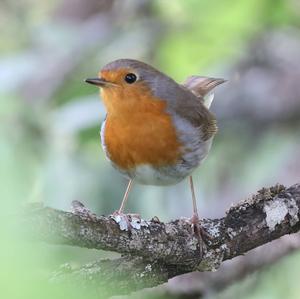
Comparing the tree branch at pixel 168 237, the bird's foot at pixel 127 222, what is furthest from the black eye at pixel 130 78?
the bird's foot at pixel 127 222

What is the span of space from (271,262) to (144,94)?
1.03 metres

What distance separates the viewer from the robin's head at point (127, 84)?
3.19 metres

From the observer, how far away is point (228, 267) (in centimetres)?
321

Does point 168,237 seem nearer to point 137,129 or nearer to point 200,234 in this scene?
point 200,234

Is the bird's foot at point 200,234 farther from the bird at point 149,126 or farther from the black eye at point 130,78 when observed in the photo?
the black eye at point 130,78

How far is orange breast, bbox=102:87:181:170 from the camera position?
117 inches

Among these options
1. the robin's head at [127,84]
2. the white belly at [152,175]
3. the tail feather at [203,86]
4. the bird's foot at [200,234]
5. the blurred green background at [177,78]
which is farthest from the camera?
the tail feather at [203,86]

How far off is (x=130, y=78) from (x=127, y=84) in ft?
0.16

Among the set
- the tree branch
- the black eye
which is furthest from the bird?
the tree branch

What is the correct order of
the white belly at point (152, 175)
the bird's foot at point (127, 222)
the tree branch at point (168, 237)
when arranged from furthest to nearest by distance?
the white belly at point (152, 175)
the bird's foot at point (127, 222)
the tree branch at point (168, 237)

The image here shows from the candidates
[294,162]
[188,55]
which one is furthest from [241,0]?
[294,162]

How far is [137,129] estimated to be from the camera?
120 inches

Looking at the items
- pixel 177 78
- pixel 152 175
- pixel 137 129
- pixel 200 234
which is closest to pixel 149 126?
pixel 137 129

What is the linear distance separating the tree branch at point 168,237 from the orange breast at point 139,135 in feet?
2.30
